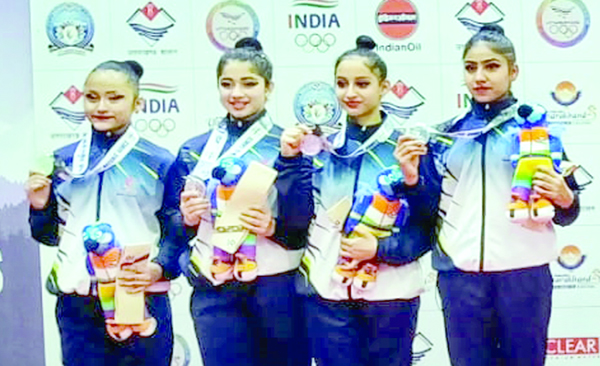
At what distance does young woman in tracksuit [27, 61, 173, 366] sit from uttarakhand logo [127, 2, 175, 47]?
9 centimetres

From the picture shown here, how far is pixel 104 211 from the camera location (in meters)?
2.57

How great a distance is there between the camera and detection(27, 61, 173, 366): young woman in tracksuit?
8.44ft

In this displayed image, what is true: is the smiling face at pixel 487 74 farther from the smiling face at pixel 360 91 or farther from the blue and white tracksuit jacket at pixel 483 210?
the smiling face at pixel 360 91

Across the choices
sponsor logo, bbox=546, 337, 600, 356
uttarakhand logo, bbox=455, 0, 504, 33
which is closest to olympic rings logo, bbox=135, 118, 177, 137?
uttarakhand logo, bbox=455, 0, 504, 33

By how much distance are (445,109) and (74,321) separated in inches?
43.9

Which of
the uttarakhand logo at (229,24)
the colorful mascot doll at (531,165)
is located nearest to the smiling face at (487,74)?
the colorful mascot doll at (531,165)

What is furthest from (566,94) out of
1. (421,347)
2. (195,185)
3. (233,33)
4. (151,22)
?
(151,22)

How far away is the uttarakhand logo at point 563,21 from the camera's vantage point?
270cm

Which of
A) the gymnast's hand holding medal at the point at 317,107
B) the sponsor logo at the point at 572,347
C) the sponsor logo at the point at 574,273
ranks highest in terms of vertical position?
the gymnast's hand holding medal at the point at 317,107

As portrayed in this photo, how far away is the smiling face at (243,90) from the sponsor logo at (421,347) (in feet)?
2.41

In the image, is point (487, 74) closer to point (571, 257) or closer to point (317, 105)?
point (317, 105)

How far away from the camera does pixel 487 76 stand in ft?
8.37

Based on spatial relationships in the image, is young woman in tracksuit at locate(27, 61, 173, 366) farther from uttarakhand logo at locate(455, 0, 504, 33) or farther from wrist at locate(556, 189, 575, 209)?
wrist at locate(556, 189, 575, 209)

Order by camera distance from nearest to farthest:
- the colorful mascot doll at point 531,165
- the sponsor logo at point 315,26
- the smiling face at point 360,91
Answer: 1. the colorful mascot doll at point 531,165
2. the smiling face at point 360,91
3. the sponsor logo at point 315,26
